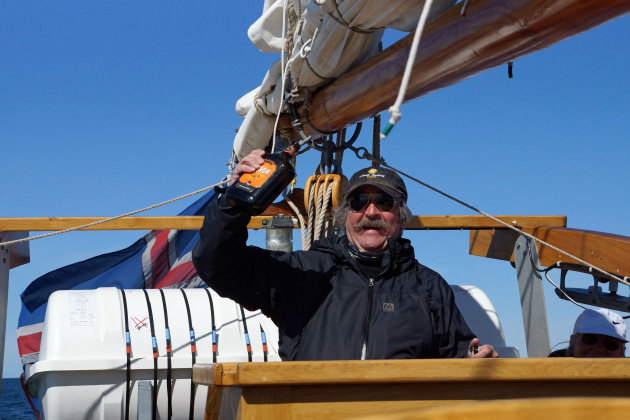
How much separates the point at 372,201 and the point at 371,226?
0.39ft

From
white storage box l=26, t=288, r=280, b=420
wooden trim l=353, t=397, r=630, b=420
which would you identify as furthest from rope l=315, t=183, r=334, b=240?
wooden trim l=353, t=397, r=630, b=420

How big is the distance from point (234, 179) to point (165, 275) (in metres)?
4.92

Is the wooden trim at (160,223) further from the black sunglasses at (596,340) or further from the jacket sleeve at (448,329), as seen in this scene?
the jacket sleeve at (448,329)

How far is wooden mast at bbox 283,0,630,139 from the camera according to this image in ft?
8.71

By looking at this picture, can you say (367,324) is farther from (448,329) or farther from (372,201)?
(372,201)

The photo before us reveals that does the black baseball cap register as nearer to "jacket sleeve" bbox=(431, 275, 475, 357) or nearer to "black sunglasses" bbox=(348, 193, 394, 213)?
"black sunglasses" bbox=(348, 193, 394, 213)

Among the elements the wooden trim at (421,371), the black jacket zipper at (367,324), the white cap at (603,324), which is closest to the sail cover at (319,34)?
the black jacket zipper at (367,324)

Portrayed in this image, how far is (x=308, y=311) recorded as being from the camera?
309cm

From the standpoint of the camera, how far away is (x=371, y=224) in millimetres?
3299

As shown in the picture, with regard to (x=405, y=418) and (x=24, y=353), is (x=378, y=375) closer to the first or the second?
(x=405, y=418)

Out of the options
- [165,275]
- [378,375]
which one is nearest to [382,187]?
[378,375]

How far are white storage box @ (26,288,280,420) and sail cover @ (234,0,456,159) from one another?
147cm

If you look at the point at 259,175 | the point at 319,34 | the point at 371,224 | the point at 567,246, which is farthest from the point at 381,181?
the point at 567,246

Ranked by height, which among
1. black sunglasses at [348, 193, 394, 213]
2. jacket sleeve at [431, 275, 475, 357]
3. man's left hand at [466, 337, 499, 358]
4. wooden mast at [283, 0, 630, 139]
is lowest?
man's left hand at [466, 337, 499, 358]
